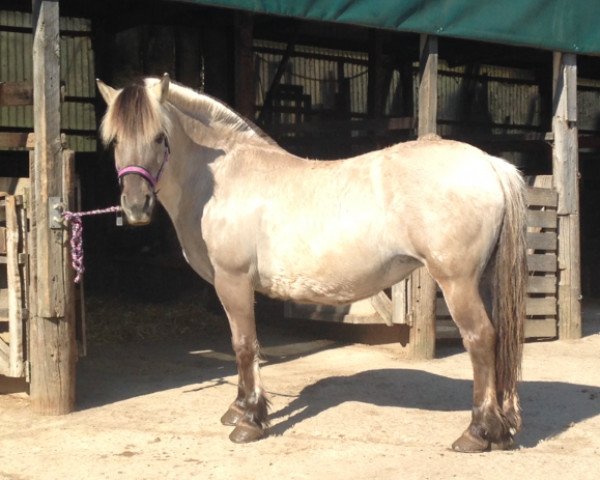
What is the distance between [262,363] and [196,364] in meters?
0.54

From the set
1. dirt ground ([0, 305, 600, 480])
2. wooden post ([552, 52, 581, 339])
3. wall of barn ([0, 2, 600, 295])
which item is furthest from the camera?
wall of barn ([0, 2, 600, 295])

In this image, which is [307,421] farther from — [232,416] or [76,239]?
[76,239]

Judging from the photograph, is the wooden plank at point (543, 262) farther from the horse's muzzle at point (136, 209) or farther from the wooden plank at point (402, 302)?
the horse's muzzle at point (136, 209)

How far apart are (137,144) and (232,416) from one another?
1686mm

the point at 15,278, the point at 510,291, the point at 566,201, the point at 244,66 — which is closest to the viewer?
the point at 510,291

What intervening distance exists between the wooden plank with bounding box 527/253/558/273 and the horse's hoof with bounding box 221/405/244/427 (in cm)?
398

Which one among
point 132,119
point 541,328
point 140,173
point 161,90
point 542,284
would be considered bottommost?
point 541,328

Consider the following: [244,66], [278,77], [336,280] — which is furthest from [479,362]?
[278,77]

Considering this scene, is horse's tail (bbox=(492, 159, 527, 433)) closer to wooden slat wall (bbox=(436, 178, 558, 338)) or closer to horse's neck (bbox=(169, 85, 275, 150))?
horse's neck (bbox=(169, 85, 275, 150))

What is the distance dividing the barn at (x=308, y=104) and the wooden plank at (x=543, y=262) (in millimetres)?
17

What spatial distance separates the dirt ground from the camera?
13.9 feet

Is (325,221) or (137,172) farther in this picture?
(325,221)

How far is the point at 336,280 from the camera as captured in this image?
4.72 m

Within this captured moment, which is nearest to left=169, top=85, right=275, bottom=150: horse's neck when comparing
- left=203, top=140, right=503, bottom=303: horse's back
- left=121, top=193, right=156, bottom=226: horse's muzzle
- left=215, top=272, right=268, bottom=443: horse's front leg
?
left=203, top=140, right=503, bottom=303: horse's back
